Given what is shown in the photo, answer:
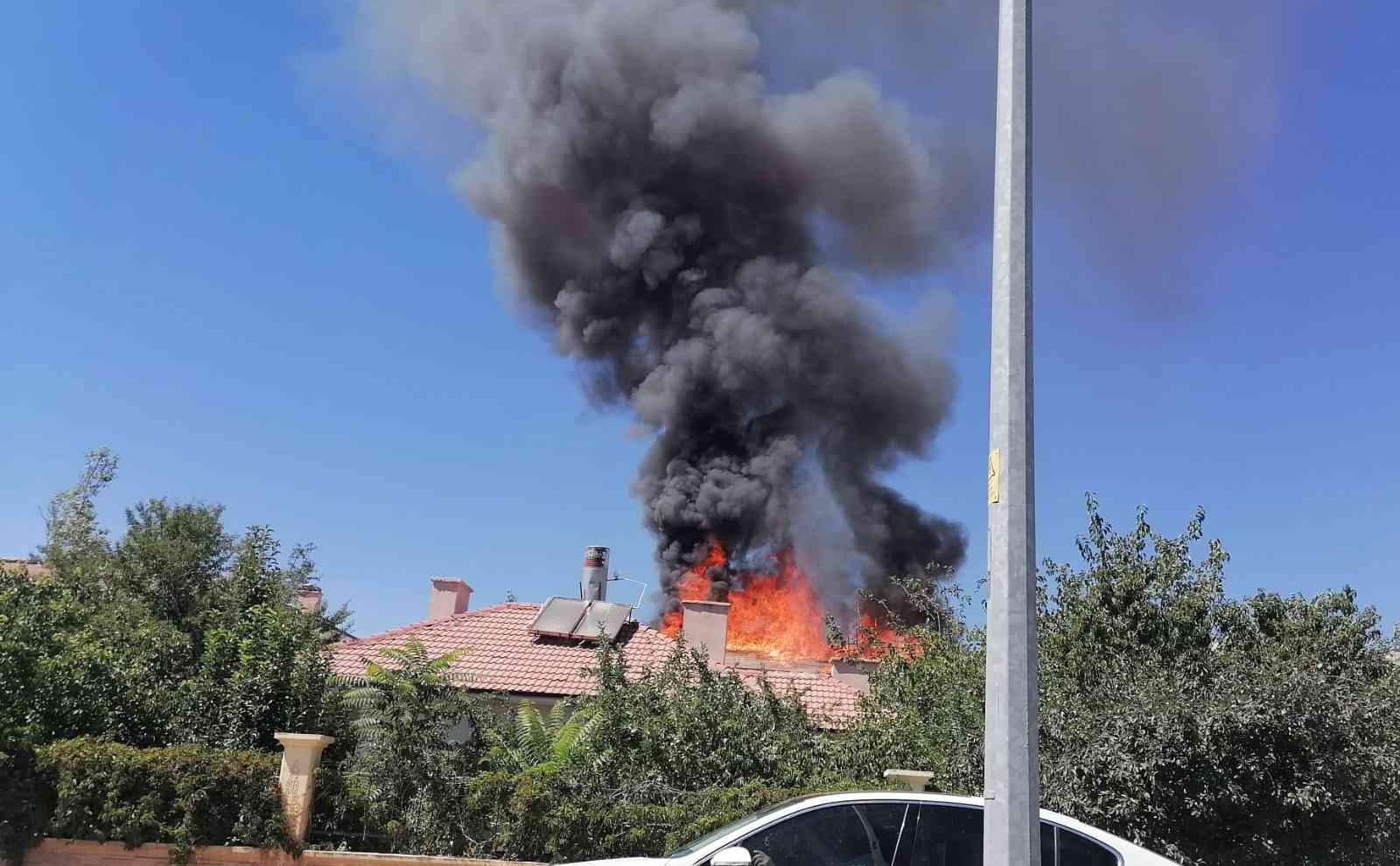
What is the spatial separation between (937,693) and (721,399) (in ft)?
63.7

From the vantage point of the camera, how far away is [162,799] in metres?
9.97

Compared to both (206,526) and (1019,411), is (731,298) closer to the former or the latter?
(206,526)

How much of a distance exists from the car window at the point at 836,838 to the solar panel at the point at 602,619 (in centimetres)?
1441

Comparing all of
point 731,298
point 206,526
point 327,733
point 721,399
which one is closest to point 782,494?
point 721,399

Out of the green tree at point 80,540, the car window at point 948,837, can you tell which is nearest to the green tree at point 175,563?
the green tree at point 80,540

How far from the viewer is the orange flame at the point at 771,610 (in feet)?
94.9

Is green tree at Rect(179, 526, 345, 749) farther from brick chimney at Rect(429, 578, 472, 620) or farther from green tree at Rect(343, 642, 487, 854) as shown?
brick chimney at Rect(429, 578, 472, 620)

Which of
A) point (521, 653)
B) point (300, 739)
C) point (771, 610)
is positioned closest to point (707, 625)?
point (521, 653)

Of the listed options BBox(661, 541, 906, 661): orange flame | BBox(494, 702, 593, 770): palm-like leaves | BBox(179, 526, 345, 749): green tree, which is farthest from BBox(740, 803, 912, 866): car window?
BBox(661, 541, 906, 661): orange flame

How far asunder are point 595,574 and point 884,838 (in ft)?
74.8

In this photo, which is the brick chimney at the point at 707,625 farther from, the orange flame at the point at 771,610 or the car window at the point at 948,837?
the car window at the point at 948,837

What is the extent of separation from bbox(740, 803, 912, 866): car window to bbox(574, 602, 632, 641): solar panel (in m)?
14.4

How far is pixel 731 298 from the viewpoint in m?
32.9

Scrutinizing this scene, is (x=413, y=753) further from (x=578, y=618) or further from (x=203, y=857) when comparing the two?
(x=578, y=618)
